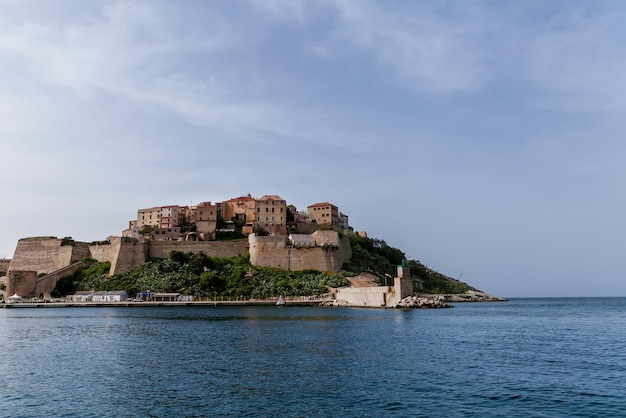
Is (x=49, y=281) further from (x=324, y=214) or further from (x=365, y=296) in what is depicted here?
(x=365, y=296)

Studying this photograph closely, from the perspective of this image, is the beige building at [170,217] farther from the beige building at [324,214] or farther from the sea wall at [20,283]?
the beige building at [324,214]

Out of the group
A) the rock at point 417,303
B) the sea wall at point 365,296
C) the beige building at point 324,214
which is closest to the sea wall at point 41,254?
the beige building at point 324,214

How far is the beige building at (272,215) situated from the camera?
70188 millimetres

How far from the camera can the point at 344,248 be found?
222ft

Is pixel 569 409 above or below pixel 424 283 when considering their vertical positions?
below

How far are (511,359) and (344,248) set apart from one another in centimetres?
4746

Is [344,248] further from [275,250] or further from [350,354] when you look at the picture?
[350,354]

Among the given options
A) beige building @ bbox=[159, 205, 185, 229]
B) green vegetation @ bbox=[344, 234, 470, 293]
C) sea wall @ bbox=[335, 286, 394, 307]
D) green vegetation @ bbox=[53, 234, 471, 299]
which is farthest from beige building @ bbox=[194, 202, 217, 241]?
sea wall @ bbox=[335, 286, 394, 307]

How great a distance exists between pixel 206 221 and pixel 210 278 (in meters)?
13.3

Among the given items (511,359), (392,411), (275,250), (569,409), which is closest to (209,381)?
(392,411)

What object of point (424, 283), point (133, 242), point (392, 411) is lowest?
point (392, 411)

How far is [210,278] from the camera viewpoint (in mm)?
59656

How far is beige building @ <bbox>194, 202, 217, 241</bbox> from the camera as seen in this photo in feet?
229

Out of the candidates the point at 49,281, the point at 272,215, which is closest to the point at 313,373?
the point at 272,215
